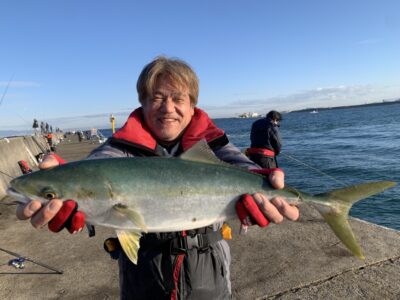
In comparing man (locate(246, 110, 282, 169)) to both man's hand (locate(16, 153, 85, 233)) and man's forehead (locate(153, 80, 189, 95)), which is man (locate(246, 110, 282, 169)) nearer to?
man's forehead (locate(153, 80, 189, 95))

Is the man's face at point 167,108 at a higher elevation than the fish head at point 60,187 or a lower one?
higher

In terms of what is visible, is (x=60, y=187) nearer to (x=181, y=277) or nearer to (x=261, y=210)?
(x=181, y=277)

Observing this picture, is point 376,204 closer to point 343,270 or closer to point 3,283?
point 343,270

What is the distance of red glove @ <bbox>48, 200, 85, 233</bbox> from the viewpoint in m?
2.87

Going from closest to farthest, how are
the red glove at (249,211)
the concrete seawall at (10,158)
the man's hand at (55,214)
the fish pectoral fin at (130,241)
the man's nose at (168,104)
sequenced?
the man's hand at (55,214) < the fish pectoral fin at (130,241) < the red glove at (249,211) < the man's nose at (168,104) < the concrete seawall at (10,158)

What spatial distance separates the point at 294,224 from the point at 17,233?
6234 mm

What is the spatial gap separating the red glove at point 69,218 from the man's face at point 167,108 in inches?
45.1

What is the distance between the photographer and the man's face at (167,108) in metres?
3.48

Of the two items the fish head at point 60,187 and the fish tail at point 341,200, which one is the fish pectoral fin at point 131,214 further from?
the fish tail at point 341,200

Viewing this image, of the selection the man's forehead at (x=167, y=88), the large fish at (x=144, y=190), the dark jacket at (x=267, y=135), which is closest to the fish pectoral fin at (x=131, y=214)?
the large fish at (x=144, y=190)

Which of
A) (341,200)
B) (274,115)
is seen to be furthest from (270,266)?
(274,115)

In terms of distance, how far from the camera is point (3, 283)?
558 cm

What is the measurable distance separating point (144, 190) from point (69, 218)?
657mm

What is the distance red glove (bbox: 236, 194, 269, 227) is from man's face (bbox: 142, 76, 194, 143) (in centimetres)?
104
